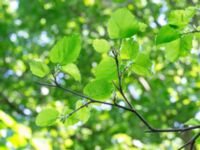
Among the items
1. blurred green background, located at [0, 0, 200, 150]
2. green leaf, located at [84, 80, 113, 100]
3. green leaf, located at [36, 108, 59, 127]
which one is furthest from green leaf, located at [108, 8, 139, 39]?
blurred green background, located at [0, 0, 200, 150]

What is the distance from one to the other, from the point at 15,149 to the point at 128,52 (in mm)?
530

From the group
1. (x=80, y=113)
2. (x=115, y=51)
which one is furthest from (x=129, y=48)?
(x=80, y=113)

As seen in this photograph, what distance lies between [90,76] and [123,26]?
423 centimetres

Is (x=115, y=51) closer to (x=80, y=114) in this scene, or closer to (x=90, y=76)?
(x=80, y=114)

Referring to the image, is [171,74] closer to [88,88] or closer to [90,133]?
[90,133]

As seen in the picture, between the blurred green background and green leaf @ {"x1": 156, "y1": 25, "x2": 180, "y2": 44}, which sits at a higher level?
the blurred green background

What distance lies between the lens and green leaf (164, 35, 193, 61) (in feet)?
2.72

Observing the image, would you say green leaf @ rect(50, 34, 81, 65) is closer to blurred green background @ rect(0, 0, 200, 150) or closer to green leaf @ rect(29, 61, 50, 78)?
green leaf @ rect(29, 61, 50, 78)

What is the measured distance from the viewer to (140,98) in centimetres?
514

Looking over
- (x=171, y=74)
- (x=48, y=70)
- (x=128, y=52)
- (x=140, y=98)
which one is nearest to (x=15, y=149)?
(x=48, y=70)

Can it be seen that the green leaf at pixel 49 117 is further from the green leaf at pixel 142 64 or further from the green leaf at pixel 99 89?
the green leaf at pixel 142 64

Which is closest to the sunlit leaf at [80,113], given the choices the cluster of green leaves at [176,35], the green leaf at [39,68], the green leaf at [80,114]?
the green leaf at [80,114]

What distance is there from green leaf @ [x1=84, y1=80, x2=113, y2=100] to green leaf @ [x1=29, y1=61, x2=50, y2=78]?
0.31 ft

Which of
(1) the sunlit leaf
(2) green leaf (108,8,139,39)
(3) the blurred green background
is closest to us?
(2) green leaf (108,8,139,39)
